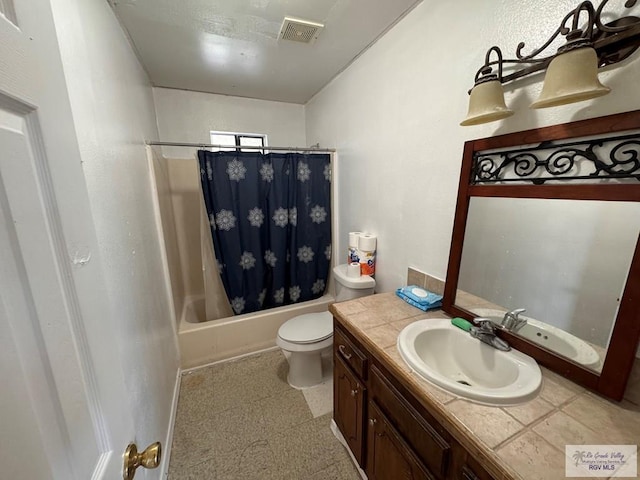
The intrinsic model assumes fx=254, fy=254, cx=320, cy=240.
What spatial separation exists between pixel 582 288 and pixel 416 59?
4.30ft

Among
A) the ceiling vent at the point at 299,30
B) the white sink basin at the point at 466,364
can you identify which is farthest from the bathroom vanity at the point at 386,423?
the ceiling vent at the point at 299,30

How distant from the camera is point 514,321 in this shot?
3.23 ft

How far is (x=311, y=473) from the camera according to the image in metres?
1.29

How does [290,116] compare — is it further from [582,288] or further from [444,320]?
[582,288]

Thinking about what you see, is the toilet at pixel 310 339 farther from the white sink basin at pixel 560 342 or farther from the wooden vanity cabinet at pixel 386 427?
the white sink basin at pixel 560 342

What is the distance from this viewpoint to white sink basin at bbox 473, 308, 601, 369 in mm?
803

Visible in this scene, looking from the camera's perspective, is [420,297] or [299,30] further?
[299,30]

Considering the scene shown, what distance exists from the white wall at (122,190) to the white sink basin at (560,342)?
1304 millimetres

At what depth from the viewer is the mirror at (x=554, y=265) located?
2.51 feet

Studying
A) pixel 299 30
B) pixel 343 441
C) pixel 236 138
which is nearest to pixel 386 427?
pixel 343 441

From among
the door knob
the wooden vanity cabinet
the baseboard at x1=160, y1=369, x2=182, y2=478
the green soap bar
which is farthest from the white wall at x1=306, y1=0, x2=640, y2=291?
the baseboard at x1=160, y1=369, x2=182, y2=478

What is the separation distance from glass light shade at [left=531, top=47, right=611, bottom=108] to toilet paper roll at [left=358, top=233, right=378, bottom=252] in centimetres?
119

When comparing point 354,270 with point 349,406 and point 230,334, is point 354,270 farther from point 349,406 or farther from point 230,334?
point 230,334

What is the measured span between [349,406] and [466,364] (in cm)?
60
